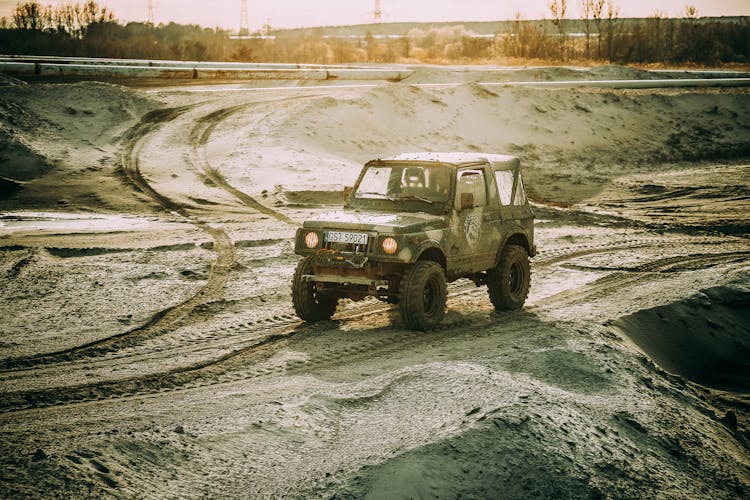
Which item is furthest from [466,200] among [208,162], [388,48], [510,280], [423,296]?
[388,48]

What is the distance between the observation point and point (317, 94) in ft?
93.1

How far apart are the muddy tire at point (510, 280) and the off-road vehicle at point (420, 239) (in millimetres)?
13

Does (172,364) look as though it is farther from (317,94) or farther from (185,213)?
(317,94)

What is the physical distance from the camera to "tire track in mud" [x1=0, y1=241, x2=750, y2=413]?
7.98 metres

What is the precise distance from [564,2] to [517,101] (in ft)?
107

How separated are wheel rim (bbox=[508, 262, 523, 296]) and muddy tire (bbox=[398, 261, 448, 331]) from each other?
1573mm

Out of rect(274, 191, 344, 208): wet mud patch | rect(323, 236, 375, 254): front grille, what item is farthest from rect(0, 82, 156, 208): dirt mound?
rect(323, 236, 375, 254): front grille

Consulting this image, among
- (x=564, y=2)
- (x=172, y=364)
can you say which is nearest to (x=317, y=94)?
(x=172, y=364)

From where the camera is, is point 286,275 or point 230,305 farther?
point 286,275

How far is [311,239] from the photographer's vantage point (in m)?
10.1

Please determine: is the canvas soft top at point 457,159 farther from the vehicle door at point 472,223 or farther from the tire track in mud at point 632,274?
the tire track in mud at point 632,274

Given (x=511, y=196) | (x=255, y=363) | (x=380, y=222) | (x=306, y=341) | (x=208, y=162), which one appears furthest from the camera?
(x=208, y=162)

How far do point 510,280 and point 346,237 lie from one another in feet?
8.79

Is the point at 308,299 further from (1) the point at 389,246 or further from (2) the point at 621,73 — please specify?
(2) the point at 621,73
